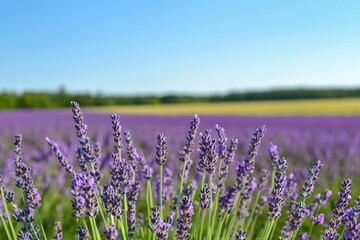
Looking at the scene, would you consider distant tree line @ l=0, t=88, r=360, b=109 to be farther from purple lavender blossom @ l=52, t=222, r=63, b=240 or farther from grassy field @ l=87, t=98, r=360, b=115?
purple lavender blossom @ l=52, t=222, r=63, b=240

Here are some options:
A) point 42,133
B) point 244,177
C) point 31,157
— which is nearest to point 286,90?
point 42,133

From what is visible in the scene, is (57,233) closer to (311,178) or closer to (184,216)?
(184,216)

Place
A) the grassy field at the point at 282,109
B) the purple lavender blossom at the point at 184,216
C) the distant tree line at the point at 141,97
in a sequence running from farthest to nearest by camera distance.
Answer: the distant tree line at the point at 141,97
the grassy field at the point at 282,109
the purple lavender blossom at the point at 184,216

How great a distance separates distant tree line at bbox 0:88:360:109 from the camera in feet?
145

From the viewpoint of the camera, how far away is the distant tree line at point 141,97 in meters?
44.2

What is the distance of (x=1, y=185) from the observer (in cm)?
171

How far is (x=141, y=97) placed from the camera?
168ft

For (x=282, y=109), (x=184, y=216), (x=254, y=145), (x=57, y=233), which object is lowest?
(x=282, y=109)

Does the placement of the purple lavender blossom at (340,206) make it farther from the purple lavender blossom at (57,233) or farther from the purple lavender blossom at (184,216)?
the purple lavender blossom at (57,233)

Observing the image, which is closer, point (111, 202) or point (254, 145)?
point (111, 202)

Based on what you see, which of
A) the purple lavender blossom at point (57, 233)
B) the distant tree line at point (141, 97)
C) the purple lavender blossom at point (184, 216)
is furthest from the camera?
the distant tree line at point (141, 97)

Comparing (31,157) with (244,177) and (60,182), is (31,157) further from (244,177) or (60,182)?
(244,177)

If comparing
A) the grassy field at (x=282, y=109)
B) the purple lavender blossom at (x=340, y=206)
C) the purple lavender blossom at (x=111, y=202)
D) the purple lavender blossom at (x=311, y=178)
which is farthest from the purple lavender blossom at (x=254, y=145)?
the grassy field at (x=282, y=109)


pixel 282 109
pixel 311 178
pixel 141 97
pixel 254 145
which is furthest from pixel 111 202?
pixel 141 97
